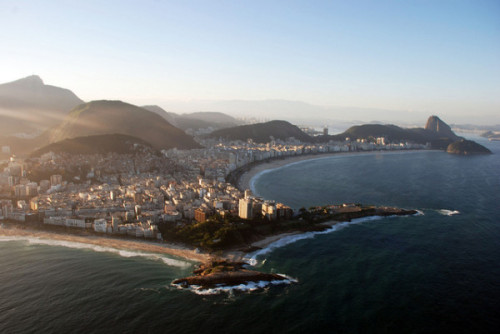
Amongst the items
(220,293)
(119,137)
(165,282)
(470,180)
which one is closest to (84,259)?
(165,282)

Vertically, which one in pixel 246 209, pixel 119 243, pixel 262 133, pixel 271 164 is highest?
pixel 262 133

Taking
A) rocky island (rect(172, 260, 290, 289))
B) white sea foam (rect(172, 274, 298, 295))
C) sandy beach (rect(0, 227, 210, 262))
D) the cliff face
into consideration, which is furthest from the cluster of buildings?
the cliff face

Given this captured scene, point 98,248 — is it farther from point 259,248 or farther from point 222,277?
point 259,248

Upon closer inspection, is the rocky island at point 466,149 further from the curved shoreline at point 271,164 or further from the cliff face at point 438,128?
the cliff face at point 438,128

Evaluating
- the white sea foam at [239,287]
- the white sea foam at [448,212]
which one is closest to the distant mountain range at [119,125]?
the white sea foam at [448,212]

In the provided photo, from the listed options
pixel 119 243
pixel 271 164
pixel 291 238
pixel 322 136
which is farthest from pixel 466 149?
pixel 119 243

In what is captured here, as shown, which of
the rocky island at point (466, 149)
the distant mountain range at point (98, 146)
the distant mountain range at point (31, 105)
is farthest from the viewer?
the rocky island at point (466, 149)

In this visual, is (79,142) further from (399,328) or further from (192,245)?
(399,328)
